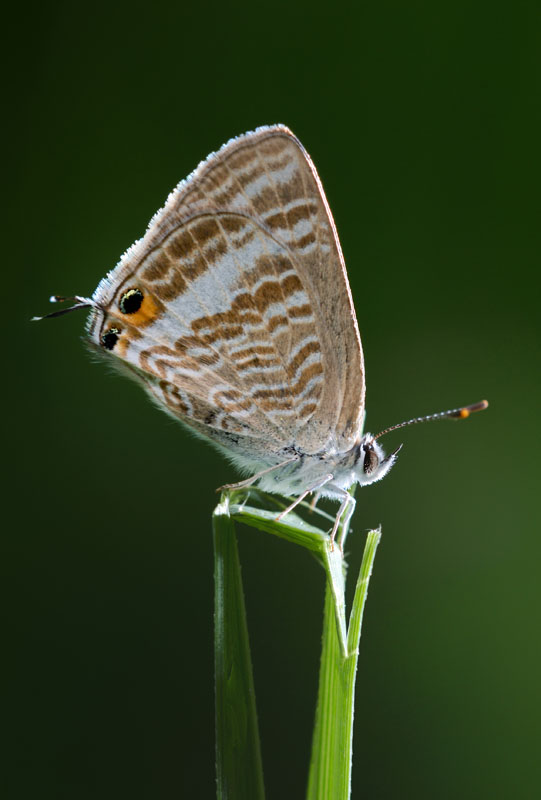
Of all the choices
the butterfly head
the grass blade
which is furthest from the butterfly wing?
the grass blade

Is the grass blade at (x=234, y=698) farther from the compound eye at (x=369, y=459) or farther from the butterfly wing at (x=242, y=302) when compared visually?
the compound eye at (x=369, y=459)

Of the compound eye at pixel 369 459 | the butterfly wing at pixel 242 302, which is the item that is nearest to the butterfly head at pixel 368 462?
the compound eye at pixel 369 459

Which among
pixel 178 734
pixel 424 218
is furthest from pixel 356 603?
pixel 424 218

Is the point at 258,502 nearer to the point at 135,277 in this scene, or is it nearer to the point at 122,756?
the point at 135,277

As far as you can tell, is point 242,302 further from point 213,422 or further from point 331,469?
point 331,469

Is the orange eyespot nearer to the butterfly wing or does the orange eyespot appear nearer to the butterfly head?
the butterfly wing

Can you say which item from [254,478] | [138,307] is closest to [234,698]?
[254,478]
